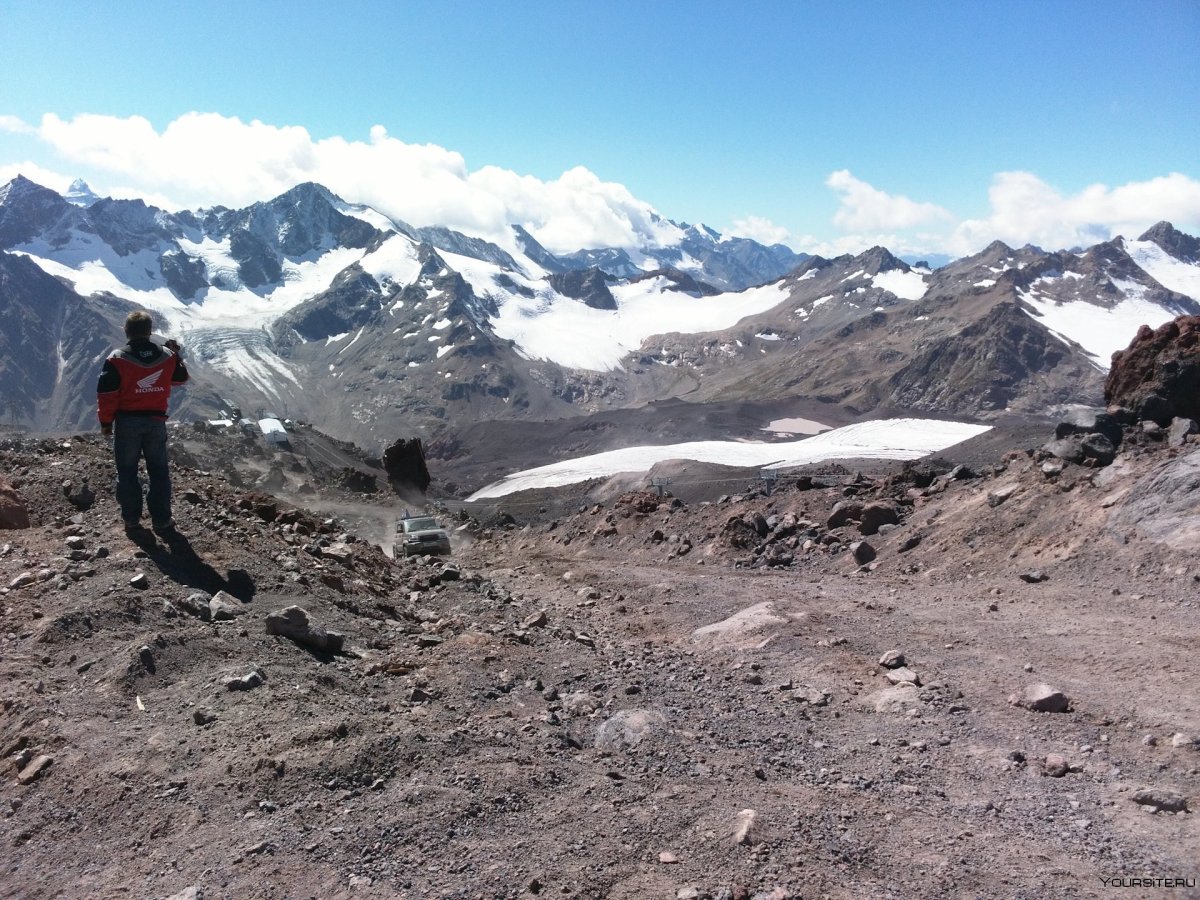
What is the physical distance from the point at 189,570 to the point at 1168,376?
20.2 meters

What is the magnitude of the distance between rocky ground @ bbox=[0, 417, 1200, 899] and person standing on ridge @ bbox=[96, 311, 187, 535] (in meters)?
0.56

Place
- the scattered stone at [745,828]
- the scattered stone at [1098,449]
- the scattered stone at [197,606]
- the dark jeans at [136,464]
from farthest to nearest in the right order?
the scattered stone at [1098,449] < the dark jeans at [136,464] < the scattered stone at [197,606] < the scattered stone at [745,828]

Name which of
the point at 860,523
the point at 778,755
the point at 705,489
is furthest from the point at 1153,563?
the point at 705,489

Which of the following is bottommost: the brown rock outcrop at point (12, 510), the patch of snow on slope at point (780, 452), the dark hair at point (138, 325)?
the patch of snow on slope at point (780, 452)

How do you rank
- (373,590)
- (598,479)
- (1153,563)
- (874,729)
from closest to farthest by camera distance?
1. (874,729)
2. (373,590)
3. (1153,563)
4. (598,479)

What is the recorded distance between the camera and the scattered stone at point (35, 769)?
5.45 meters

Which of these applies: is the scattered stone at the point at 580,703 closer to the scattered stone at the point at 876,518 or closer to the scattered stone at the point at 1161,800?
the scattered stone at the point at 1161,800

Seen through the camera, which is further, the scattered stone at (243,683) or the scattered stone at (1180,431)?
the scattered stone at (1180,431)

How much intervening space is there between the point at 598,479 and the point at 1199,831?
7530cm

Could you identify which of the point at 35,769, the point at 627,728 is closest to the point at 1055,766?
the point at 627,728

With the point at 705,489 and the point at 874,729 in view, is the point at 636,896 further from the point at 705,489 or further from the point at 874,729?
the point at 705,489

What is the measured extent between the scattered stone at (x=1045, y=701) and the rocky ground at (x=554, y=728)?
0.10ft

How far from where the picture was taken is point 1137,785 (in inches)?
239

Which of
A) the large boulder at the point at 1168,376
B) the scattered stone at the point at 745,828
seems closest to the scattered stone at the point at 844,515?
the large boulder at the point at 1168,376
